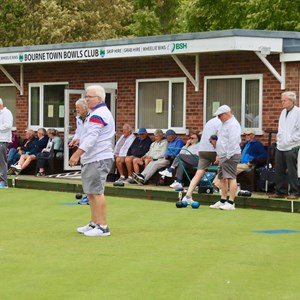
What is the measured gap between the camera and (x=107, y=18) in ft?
124

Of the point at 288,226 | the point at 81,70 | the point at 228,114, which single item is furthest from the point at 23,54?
the point at 288,226

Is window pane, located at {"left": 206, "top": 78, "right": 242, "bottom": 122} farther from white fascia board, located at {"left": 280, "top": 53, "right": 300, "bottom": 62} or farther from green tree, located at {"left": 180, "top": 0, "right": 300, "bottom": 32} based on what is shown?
green tree, located at {"left": 180, "top": 0, "right": 300, "bottom": 32}

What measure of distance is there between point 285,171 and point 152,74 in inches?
211

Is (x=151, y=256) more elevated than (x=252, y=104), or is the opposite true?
(x=252, y=104)

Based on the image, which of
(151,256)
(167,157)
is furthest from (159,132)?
(151,256)

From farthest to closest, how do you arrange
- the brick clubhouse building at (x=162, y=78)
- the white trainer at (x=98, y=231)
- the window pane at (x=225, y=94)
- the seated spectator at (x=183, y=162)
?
the window pane at (x=225, y=94) < the seated spectator at (x=183, y=162) < the brick clubhouse building at (x=162, y=78) < the white trainer at (x=98, y=231)

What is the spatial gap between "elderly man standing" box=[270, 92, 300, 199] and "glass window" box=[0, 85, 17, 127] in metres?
9.43

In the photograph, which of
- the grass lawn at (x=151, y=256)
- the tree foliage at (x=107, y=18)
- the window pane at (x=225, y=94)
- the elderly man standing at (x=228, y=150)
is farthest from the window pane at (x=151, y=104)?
the tree foliage at (x=107, y=18)

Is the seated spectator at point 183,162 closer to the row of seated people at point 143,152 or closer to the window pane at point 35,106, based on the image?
the row of seated people at point 143,152

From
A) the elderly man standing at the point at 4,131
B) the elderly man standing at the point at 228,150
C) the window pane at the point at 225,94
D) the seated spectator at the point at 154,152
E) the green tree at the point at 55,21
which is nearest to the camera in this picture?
the elderly man standing at the point at 228,150

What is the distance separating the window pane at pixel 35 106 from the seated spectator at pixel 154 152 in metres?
4.48

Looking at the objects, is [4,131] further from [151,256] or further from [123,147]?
[151,256]

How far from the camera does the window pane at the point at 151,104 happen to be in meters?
19.3

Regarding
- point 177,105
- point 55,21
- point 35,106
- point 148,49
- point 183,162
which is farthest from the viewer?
point 55,21
